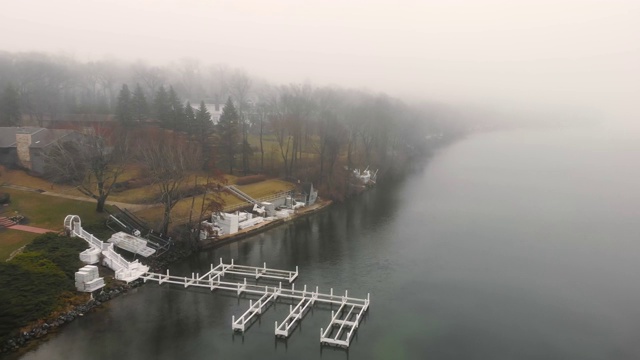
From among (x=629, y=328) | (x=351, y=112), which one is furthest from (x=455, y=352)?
(x=351, y=112)

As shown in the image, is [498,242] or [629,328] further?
[498,242]

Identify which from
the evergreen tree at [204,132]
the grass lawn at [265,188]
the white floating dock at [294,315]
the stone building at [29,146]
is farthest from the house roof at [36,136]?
the white floating dock at [294,315]

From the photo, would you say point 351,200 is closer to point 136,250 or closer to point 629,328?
point 136,250

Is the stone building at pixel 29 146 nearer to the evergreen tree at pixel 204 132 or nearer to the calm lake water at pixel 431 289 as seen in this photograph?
the evergreen tree at pixel 204 132

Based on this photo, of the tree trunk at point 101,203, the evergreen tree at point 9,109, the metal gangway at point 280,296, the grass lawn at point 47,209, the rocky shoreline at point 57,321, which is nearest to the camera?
the rocky shoreline at point 57,321

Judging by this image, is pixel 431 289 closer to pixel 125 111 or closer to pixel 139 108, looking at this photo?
pixel 125 111

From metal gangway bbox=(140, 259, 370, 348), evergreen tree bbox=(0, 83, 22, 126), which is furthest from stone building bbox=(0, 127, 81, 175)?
metal gangway bbox=(140, 259, 370, 348)

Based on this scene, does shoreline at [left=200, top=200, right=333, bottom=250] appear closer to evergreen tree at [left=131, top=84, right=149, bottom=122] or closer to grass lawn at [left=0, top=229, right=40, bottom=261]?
grass lawn at [left=0, top=229, right=40, bottom=261]

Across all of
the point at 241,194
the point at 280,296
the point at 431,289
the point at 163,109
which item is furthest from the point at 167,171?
the point at 163,109
